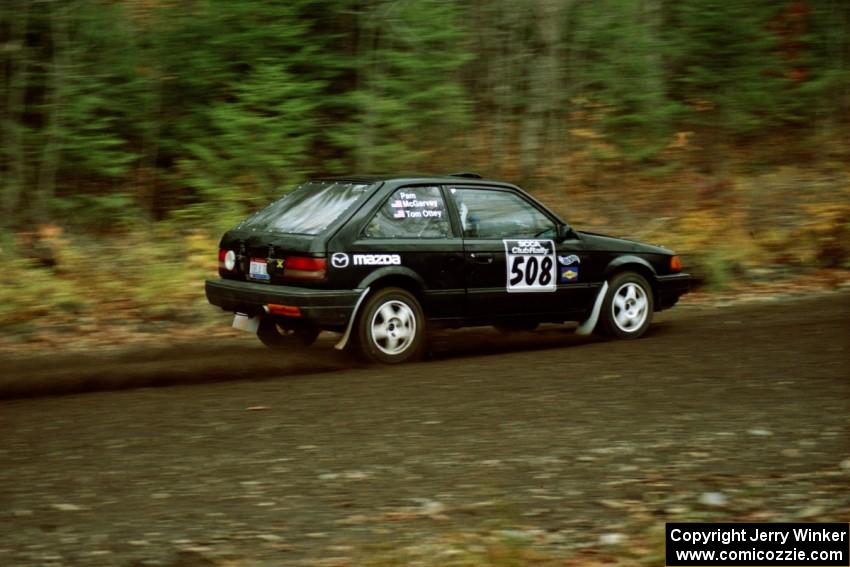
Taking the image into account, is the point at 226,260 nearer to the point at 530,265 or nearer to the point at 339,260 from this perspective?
the point at 339,260

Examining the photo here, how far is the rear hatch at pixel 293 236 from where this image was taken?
8570mm

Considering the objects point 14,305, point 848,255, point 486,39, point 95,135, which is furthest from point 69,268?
point 848,255

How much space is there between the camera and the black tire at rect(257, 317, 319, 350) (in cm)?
962

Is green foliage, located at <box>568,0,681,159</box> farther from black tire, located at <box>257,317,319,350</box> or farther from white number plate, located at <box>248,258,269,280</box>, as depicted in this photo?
white number plate, located at <box>248,258,269,280</box>


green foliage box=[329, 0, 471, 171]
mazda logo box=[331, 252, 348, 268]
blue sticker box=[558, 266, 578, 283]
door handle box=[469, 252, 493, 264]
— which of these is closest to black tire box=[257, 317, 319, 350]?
mazda logo box=[331, 252, 348, 268]

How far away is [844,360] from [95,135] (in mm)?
9653

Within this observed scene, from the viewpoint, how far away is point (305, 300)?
8.46m

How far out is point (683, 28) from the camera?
18.0 metres

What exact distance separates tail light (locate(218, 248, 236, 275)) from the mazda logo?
1.09m

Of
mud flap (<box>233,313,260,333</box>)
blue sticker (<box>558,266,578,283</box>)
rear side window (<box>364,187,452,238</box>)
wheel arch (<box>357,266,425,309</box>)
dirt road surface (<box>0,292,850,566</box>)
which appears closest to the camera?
dirt road surface (<box>0,292,850,566</box>)

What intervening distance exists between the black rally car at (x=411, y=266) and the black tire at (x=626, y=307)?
0.5 inches

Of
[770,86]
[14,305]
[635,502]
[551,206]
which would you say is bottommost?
[635,502]

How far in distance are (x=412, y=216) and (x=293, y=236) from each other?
3.45 feet

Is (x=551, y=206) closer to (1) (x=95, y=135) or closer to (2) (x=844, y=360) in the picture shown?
(1) (x=95, y=135)
